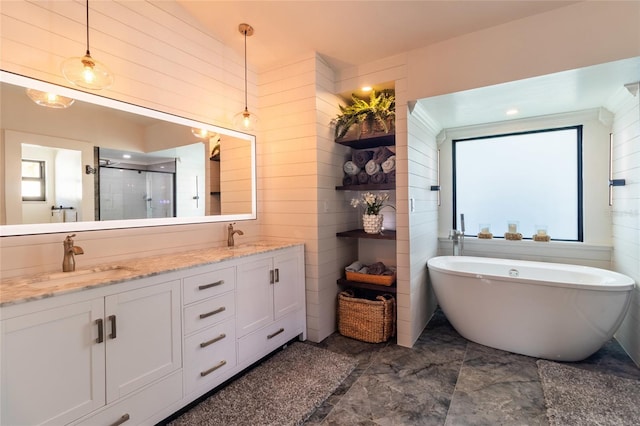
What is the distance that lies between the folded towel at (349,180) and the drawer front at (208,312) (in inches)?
66.3

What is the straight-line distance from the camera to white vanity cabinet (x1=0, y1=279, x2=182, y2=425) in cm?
122

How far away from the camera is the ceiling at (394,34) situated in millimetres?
2166

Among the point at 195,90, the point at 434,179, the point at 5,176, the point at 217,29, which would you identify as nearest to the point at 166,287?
the point at 5,176

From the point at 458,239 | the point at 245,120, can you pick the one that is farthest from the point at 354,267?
the point at 245,120

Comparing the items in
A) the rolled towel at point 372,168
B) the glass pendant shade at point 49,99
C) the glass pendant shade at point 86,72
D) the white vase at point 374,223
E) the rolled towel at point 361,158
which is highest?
the glass pendant shade at point 86,72

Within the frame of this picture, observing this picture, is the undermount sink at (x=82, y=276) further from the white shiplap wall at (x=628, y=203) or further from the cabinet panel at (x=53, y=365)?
the white shiplap wall at (x=628, y=203)

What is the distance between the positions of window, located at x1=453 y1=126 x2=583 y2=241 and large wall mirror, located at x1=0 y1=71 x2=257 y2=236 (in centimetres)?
290

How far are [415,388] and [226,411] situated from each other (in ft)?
4.27

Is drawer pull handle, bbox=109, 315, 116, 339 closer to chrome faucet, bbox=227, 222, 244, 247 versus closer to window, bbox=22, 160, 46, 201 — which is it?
window, bbox=22, 160, 46, 201

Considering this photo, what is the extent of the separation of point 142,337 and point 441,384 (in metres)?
2.03

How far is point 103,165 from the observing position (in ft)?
6.67

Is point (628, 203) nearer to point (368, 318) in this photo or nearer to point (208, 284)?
point (368, 318)

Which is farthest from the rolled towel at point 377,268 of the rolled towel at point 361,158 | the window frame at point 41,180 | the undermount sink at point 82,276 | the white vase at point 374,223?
the window frame at point 41,180

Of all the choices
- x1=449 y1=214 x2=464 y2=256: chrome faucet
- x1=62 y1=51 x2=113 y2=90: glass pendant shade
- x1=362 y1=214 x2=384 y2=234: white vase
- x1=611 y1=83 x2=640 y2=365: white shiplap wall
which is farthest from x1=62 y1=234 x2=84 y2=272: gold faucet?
x1=611 y1=83 x2=640 y2=365: white shiplap wall
